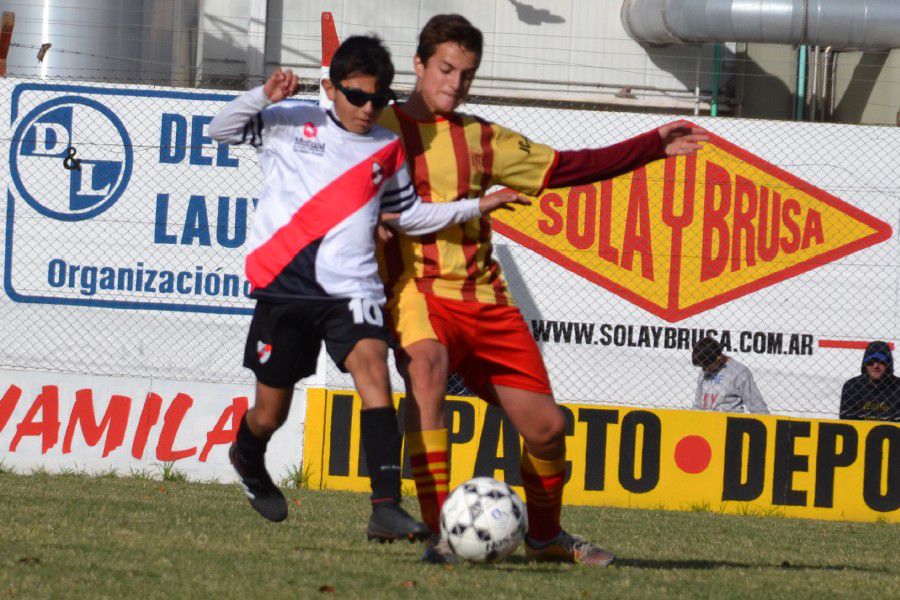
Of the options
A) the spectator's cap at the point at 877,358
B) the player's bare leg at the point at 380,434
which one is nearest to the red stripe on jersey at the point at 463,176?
the player's bare leg at the point at 380,434

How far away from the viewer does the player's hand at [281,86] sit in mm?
5469

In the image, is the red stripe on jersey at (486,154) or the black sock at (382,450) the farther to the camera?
the red stripe on jersey at (486,154)

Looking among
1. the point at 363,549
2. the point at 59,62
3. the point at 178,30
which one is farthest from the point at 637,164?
the point at 178,30

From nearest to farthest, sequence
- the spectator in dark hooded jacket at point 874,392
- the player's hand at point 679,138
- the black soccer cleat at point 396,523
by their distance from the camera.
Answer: the black soccer cleat at point 396,523 < the player's hand at point 679,138 < the spectator in dark hooded jacket at point 874,392

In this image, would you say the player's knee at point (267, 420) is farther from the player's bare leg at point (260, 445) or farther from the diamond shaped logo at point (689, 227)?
the diamond shaped logo at point (689, 227)

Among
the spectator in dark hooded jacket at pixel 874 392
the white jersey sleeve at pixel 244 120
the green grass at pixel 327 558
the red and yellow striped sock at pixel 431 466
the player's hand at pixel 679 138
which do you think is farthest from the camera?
the spectator in dark hooded jacket at pixel 874 392

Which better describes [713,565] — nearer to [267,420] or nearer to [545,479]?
[545,479]

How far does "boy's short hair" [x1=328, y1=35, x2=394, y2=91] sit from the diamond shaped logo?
6.23 m

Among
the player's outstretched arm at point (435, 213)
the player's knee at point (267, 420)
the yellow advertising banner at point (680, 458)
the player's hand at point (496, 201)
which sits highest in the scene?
the player's hand at point (496, 201)

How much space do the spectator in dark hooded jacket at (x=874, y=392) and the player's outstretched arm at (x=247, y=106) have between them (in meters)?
7.00

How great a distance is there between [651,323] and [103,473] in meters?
4.27

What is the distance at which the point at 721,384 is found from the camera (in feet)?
38.3

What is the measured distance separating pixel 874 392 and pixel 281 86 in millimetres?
7273

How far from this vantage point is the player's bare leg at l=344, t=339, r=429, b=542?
17.7 ft
